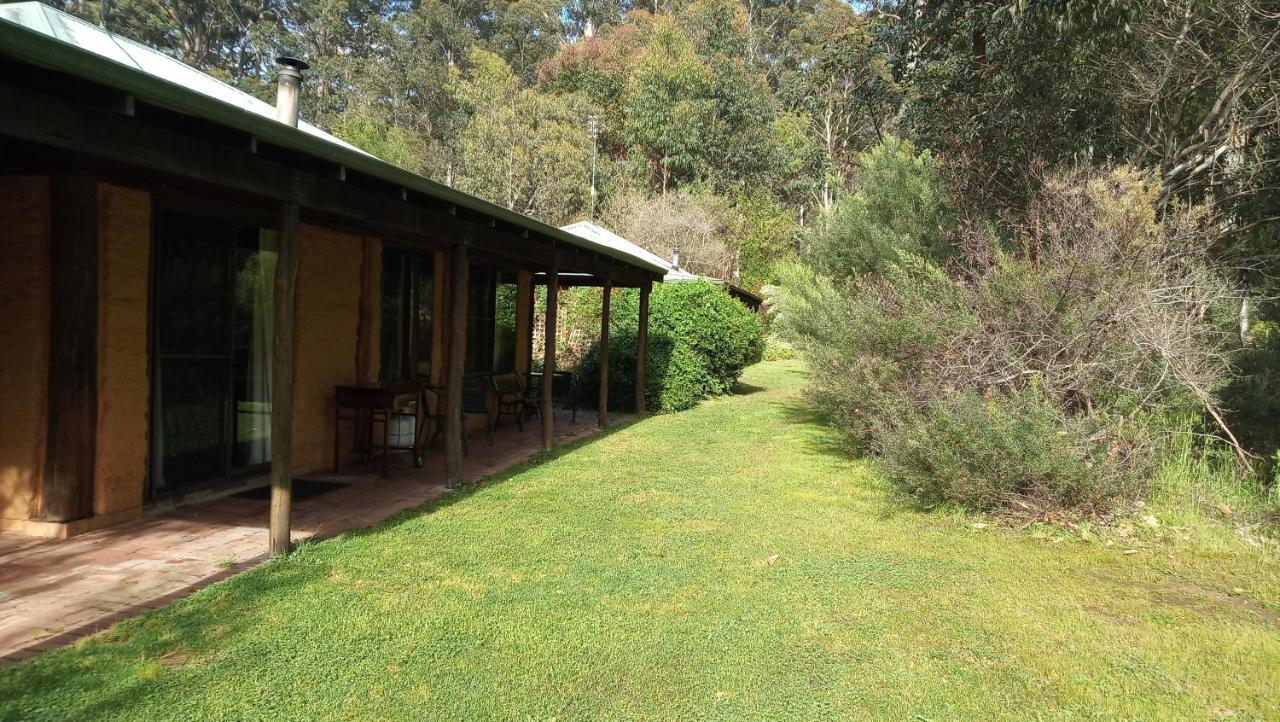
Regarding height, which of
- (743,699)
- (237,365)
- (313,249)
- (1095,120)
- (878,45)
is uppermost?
(878,45)

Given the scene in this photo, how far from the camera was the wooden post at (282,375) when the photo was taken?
4.51 m

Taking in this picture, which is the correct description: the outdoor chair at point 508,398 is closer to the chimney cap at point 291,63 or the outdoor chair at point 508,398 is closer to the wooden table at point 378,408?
the wooden table at point 378,408

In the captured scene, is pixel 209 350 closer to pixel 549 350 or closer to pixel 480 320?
pixel 549 350

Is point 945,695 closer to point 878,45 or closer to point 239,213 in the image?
point 239,213

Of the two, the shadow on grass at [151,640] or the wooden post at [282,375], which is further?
the wooden post at [282,375]

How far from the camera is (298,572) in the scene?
4.39 m

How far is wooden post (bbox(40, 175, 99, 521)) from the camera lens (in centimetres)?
469

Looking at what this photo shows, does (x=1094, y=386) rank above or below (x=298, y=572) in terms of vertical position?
above

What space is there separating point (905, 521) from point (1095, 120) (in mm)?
5754

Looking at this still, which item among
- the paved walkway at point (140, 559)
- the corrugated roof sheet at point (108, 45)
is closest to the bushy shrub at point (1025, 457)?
the paved walkway at point (140, 559)

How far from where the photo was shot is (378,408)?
722 centimetres

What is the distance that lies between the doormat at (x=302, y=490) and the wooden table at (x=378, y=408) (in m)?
0.51

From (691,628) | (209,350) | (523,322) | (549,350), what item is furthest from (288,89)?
(691,628)

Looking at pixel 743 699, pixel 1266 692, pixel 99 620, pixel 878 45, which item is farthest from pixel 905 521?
pixel 878 45
